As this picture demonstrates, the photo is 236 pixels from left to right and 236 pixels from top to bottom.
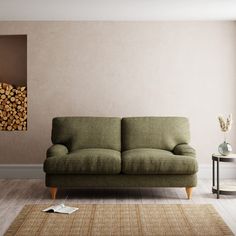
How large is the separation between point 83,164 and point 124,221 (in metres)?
1.17

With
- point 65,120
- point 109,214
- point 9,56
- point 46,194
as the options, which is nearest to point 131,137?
point 65,120

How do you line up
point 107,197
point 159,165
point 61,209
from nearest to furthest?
1. point 61,209
2. point 159,165
3. point 107,197

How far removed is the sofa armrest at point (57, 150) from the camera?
233 inches

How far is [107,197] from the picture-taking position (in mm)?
Result: 5902

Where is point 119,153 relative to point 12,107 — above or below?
below

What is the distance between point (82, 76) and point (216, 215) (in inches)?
116

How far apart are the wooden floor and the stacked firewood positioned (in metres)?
0.94

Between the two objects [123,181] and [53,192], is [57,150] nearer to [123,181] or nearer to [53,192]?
[53,192]

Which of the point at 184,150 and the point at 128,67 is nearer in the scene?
the point at 184,150

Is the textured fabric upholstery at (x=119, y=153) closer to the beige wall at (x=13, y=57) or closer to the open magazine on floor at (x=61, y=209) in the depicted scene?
the open magazine on floor at (x=61, y=209)

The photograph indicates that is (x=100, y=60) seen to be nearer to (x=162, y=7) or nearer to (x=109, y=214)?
(x=162, y=7)

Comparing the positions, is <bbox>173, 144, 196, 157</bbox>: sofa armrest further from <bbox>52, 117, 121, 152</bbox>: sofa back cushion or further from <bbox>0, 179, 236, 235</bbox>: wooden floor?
<bbox>52, 117, 121, 152</bbox>: sofa back cushion

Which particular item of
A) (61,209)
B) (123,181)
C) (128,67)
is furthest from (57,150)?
(128,67)

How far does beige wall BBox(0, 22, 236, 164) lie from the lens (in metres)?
7.05
